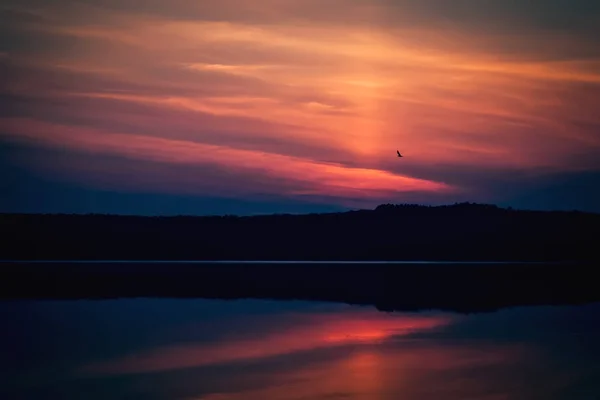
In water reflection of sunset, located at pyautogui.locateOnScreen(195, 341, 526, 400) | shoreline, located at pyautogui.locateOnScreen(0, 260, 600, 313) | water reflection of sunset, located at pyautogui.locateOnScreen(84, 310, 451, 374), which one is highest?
shoreline, located at pyautogui.locateOnScreen(0, 260, 600, 313)

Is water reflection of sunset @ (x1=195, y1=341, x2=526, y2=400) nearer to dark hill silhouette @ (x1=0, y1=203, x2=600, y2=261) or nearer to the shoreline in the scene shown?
the shoreline

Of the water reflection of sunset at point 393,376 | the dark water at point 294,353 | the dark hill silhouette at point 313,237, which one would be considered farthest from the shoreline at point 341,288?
the dark hill silhouette at point 313,237

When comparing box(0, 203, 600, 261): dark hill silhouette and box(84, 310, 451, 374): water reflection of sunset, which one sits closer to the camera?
box(84, 310, 451, 374): water reflection of sunset

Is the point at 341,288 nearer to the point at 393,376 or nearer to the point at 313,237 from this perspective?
the point at 393,376

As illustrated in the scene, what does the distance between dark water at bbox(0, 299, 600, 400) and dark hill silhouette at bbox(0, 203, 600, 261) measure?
48.5 metres

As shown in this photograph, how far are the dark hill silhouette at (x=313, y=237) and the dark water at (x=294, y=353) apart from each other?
48.5 metres

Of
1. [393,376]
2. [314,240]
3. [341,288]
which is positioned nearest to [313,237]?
[314,240]

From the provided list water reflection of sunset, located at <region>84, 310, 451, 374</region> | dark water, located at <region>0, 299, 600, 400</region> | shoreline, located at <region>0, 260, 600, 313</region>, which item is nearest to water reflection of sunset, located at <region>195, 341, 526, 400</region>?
dark water, located at <region>0, 299, 600, 400</region>

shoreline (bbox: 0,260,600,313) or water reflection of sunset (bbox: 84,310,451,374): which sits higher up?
shoreline (bbox: 0,260,600,313)

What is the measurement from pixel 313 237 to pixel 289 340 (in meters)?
61.1

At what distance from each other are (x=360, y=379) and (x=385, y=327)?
694cm

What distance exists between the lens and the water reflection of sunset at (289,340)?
14773 millimetres

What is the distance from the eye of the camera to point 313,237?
78938 millimetres

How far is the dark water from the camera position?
1255cm
